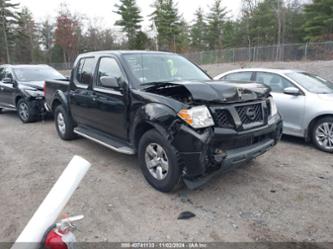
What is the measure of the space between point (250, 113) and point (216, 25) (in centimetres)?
4132

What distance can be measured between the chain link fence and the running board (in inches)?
836

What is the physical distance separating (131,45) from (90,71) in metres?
38.1

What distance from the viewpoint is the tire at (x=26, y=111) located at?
7.69 meters

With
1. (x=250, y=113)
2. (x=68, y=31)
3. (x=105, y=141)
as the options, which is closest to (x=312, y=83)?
(x=250, y=113)

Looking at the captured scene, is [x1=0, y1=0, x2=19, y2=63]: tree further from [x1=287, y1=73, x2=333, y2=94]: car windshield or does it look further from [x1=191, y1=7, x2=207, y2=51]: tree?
[x1=287, y1=73, x2=333, y2=94]: car windshield

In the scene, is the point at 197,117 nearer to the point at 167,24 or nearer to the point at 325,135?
the point at 325,135

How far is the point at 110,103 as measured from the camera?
163 inches

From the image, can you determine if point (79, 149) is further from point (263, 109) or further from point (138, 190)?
point (263, 109)

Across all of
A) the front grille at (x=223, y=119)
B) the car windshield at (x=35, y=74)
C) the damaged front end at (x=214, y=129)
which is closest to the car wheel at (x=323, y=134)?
the damaged front end at (x=214, y=129)

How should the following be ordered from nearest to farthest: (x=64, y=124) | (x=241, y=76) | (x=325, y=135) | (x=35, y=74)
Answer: (x=325, y=135), (x=64, y=124), (x=241, y=76), (x=35, y=74)

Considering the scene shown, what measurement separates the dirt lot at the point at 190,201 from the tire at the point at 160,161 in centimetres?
18

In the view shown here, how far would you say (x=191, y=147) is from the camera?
2863mm

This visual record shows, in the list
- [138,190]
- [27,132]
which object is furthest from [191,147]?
[27,132]

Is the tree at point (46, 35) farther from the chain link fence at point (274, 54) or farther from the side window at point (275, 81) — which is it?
the side window at point (275, 81)
